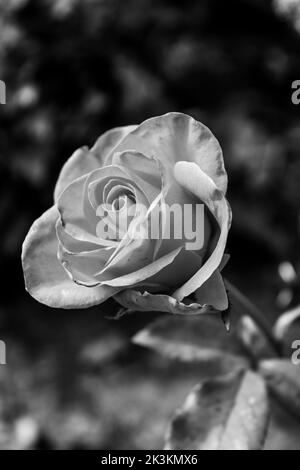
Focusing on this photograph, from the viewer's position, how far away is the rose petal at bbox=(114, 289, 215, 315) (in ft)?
1.68

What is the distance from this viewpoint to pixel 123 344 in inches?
60.4

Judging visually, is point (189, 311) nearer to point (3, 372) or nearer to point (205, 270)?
point (205, 270)

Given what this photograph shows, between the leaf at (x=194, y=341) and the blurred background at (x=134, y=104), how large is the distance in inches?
24.4

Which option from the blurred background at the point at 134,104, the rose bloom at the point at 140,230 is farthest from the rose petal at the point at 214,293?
the blurred background at the point at 134,104

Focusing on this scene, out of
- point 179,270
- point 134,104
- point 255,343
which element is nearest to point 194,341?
point 255,343

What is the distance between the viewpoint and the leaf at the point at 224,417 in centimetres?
70

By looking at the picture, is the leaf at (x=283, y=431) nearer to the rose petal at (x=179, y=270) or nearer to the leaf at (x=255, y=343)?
the leaf at (x=255, y=343)

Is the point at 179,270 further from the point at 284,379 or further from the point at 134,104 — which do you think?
the point at 134,104

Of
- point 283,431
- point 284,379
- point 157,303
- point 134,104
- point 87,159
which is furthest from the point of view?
point 134,104

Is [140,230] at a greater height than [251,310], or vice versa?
[140,230]

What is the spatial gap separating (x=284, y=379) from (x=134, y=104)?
900mm

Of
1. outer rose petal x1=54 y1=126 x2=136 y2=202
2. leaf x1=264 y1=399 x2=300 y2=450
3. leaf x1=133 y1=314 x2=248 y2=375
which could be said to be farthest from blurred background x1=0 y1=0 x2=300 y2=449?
outer rose petal x1=54 y1=126 x2=136 y2=202

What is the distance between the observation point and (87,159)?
64cm
